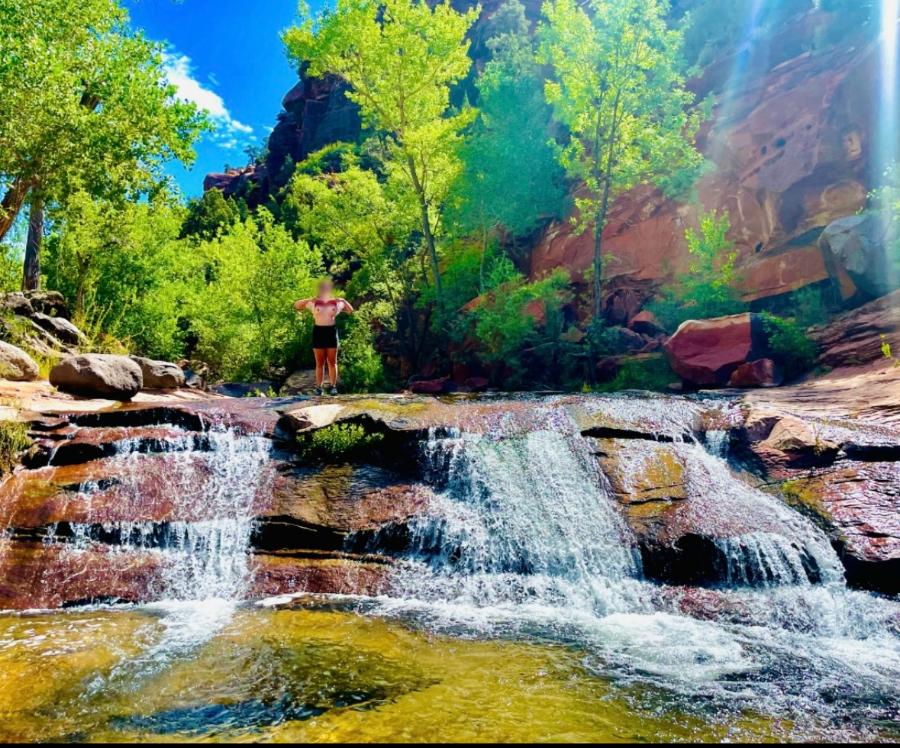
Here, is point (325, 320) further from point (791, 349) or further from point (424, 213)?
point (424, 213)

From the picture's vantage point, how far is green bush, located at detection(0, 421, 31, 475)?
841cm

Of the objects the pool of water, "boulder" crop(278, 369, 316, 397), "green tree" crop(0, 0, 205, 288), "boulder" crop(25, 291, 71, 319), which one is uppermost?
"green tree" crop(0, 0, 205, 288)

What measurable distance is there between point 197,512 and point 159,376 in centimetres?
786

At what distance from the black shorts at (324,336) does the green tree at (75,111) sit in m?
6.64

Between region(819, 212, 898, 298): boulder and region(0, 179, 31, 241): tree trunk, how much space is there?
68.3 feet

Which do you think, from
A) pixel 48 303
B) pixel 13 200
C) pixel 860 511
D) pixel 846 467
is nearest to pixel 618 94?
pixel 846 467

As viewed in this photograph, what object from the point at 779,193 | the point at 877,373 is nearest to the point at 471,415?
the point at 877,373

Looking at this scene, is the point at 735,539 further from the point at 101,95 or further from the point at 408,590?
the point at 101,95

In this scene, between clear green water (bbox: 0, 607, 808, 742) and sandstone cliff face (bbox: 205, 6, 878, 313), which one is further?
sandstone cliff face (bbox: 205, 6, 878, 313)

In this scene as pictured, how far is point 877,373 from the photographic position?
12.5 meters

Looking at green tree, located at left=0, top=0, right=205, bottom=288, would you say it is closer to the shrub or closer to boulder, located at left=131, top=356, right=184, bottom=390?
boulder, located at left=131, top=356, right=184, bottom=390

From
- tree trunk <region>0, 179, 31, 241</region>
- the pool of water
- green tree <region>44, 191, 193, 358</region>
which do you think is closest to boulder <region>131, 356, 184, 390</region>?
tree trunk <region>0, 179, 31, 241</region>

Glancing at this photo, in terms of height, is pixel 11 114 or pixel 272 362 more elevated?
pixel 11 114

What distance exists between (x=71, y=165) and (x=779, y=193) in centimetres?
2161
